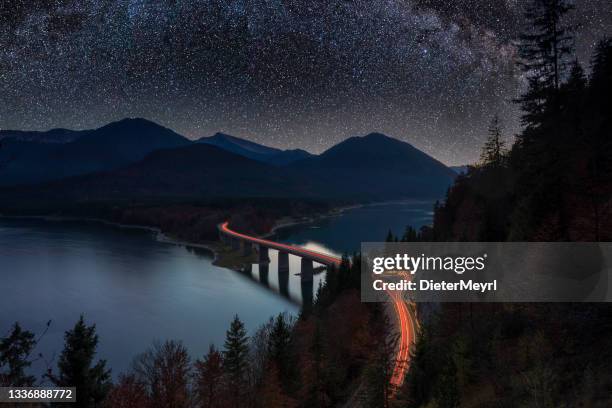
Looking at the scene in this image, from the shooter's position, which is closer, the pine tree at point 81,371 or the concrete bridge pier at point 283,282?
the pine tree at point 81,371

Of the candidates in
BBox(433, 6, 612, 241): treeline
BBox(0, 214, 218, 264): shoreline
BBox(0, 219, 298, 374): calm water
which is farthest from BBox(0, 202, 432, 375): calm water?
BBox(433, 6, 612, 241): treeline

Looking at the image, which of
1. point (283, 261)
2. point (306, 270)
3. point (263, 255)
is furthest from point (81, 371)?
point (263, 255)

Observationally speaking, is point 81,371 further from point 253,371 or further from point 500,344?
point 500,344

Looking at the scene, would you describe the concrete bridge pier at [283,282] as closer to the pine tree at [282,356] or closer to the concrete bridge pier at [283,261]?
the concrete bridge pier at [283,261]

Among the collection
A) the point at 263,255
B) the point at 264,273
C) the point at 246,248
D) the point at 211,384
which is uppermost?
the point at 246,248

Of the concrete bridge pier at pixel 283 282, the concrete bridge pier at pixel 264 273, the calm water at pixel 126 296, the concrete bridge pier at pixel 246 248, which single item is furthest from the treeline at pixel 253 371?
the concrete bridge pier at pixel 246 248

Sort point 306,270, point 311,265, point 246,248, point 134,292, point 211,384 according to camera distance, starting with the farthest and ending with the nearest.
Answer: point 246,248
point 311,265
point 306,270
point 134,292
point 211,384

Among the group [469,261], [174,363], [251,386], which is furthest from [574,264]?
[174,363]
